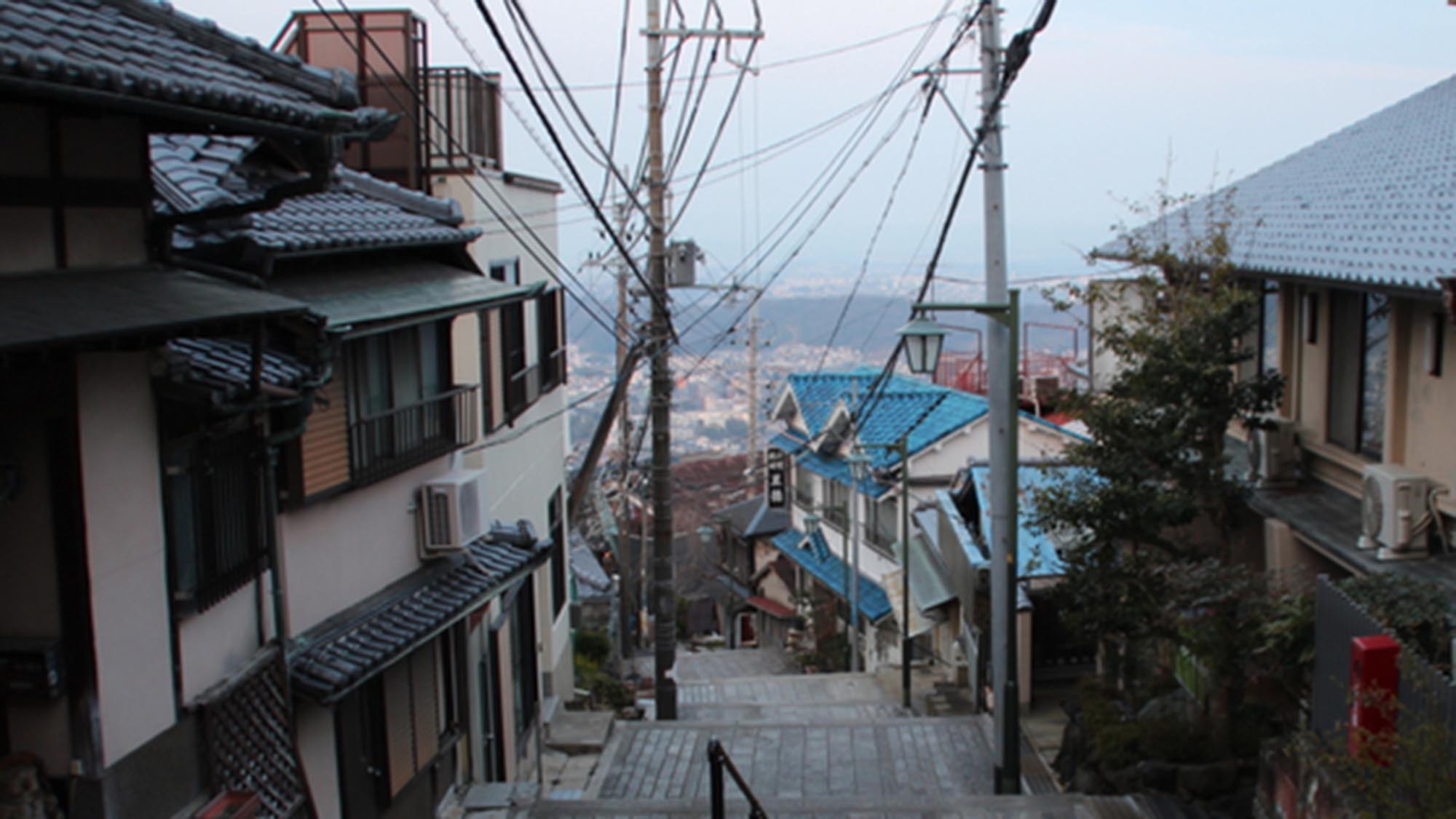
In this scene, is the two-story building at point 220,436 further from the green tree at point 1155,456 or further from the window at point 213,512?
the green tree at point 1155,456

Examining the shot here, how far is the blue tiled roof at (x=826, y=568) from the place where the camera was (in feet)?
111

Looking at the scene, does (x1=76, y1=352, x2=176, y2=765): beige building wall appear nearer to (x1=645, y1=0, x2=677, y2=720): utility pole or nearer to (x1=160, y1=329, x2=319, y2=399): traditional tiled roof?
(x1=160, y1=329, x2=319, y2=399): traditional tiled roof

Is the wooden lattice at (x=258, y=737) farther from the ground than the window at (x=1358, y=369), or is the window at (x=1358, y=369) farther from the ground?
the window at (x=1358, y=369)

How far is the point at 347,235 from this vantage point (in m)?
9.68

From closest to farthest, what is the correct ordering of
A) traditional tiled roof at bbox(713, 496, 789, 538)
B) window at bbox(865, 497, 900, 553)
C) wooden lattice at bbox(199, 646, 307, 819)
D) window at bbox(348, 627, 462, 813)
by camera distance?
wooden lattice at bbox(199, 646, 307, 819) < window at bbox(348, 627, 462, 813) < window at bbox(865, 497, 900, 553) < traditional tiled roof at bbox(713, 496, 789, 538)

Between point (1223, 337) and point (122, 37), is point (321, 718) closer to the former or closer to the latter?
point (122, 37)

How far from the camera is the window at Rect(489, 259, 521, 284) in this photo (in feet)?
53.4

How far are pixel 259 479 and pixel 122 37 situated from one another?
331cm

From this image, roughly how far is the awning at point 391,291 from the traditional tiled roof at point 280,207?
0.35 meters

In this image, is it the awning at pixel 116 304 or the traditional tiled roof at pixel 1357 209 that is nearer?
the awning at pixel 116 304

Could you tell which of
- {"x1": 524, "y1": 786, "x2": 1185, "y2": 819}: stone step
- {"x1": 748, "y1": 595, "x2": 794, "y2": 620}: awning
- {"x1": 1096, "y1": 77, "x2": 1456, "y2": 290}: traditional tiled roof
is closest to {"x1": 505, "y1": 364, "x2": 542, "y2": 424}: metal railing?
{"x1": 524, "y1": 786, "x2": 1185, "y2": 819}: stone step

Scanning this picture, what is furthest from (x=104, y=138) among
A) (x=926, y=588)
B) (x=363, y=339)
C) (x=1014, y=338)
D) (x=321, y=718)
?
(x=926, y=588)

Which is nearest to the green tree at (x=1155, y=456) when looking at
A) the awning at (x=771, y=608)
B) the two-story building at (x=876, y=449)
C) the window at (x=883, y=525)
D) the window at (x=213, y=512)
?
the window at (x=213, y=512)

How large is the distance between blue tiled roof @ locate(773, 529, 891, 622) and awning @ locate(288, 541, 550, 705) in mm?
22263
